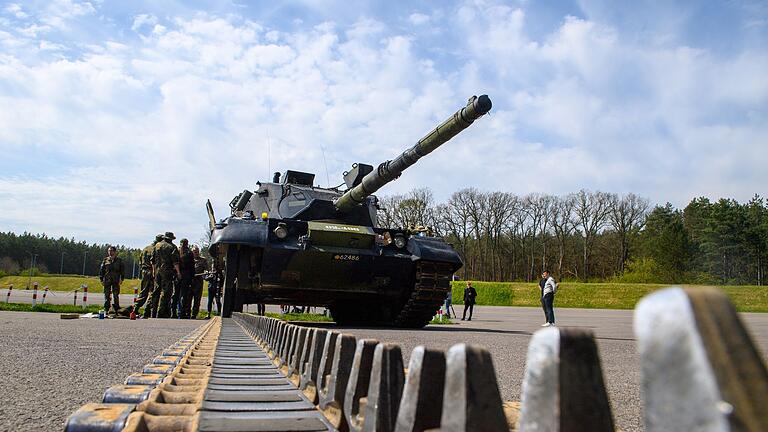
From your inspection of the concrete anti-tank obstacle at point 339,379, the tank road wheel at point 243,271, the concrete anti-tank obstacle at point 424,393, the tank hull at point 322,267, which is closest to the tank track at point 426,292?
the tank hull at point 322,267

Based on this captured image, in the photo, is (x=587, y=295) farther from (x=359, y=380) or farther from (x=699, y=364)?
(x=699, y=364)

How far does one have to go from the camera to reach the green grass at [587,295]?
137 feet

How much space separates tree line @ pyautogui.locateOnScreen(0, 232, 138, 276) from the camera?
393 ft

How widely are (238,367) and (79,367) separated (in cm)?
233

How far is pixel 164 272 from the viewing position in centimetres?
1556

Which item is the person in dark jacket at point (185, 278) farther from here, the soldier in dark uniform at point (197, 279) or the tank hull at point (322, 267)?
the tank hull at point (322, 267)

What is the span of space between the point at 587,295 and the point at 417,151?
36951 millimetres

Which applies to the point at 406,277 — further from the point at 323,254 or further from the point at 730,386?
the point at 730,386

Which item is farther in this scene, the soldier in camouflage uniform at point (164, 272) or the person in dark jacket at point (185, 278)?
the person in dark jacket at point (185, 278)

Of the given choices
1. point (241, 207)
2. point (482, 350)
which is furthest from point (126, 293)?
point (482, 350)

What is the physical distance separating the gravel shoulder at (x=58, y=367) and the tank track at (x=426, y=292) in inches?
177

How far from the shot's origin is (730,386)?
48 cm

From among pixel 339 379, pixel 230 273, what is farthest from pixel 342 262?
pixel 339 379

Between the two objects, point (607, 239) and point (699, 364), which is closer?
point (699, 364)
